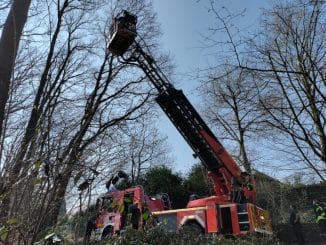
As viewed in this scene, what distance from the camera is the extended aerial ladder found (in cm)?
1262

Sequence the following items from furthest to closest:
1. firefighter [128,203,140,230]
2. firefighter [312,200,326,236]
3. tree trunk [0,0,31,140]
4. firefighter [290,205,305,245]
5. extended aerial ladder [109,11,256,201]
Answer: firefighter [290,205,305,245]
firefighter [312,200,326,236]
extended aerial ladder [109,11,256,201]
firefighter [128,203,140,230]
tree trunk [0,0,31,140]

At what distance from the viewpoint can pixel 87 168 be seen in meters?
3.35

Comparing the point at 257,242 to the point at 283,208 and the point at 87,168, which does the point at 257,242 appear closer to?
the point at 87,168

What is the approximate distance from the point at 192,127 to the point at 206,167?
1.44m

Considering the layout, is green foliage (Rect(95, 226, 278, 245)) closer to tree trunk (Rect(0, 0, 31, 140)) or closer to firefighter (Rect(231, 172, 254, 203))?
tree trunk (Rect(0, 0, 31, 140))

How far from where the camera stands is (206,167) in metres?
12.8

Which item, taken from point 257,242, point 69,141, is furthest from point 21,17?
point 257,242

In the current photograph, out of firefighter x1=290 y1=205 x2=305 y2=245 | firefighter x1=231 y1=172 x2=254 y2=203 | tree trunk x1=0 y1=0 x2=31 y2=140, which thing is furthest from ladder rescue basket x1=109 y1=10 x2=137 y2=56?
firefighter x1=290 y1=205 x2=305 y2=245

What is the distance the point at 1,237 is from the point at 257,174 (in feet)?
66.2

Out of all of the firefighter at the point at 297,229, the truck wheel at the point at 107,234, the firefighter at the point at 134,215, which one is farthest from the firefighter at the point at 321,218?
the firefighter at the point at 134,215

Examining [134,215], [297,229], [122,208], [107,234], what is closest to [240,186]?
[297,229]

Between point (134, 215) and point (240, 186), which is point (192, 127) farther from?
point (134, 215)

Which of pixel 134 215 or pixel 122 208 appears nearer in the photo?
pixel 122 208

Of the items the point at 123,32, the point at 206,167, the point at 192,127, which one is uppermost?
the point at 123,32
